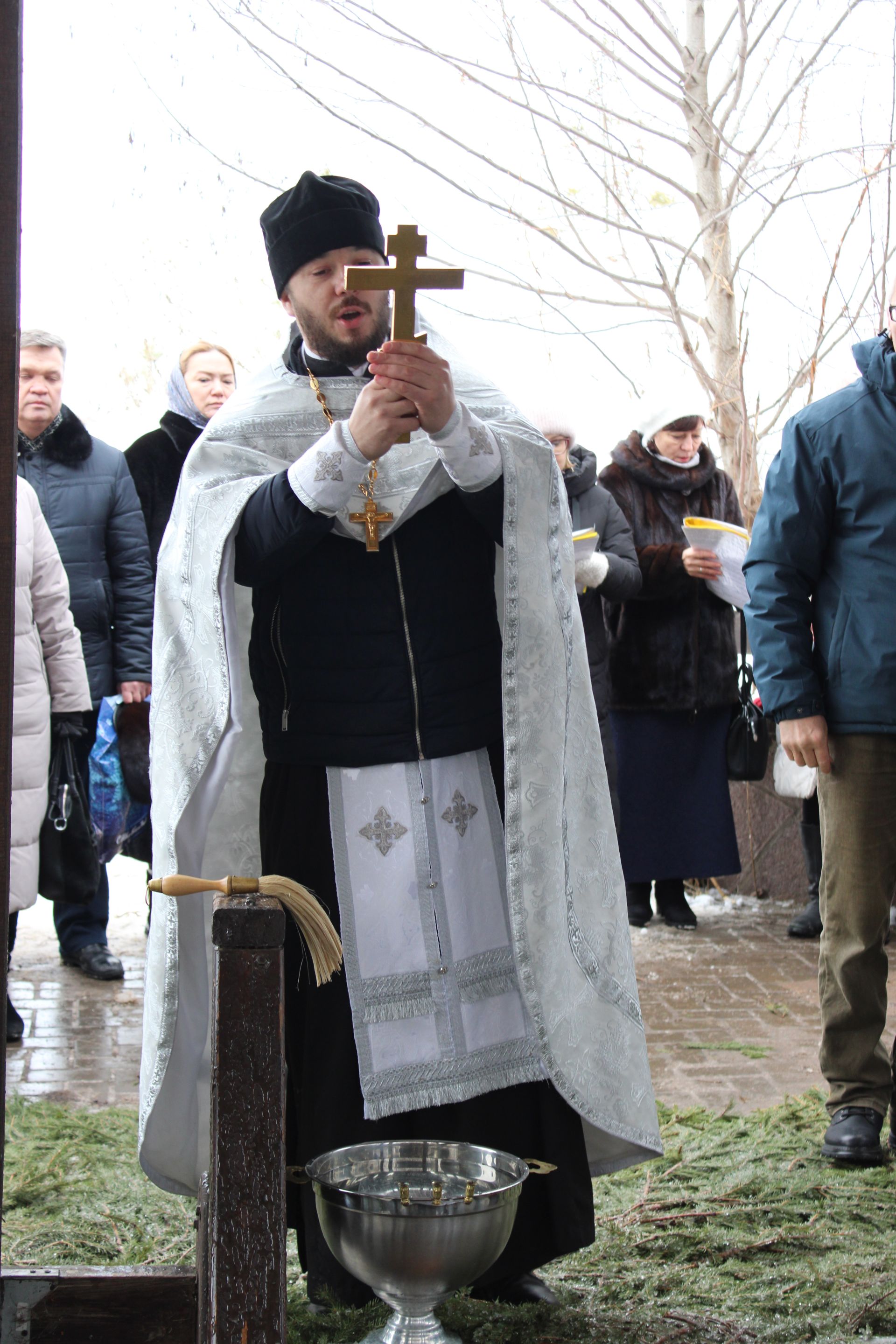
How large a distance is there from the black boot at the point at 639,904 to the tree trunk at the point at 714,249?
311 cm

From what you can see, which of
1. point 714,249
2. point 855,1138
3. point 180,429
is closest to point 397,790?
point 855,1138

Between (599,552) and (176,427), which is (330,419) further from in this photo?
(599,552)

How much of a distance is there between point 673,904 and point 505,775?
14.3 feet

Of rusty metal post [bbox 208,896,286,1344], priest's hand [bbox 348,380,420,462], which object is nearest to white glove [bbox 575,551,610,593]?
priest's hand [bbox 348,380,420,462]

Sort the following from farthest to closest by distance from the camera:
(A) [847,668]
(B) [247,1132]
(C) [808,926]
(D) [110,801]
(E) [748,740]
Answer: (C) [808,926]
(E) [748,740]
(D) [110,801]
(A) [847,668]
(B) [247,1132]

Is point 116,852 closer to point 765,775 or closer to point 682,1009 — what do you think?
point 682,1009

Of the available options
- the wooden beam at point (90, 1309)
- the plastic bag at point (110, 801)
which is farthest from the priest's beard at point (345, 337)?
the plastic bag at point (110, 801)

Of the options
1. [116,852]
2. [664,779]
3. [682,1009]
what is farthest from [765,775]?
[116,852]

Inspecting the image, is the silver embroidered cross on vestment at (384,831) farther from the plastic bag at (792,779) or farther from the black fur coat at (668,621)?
the black fur coat at (668,621)

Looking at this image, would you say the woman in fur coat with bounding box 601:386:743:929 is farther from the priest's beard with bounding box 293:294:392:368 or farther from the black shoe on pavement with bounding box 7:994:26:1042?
the priest's beard with bounding box 293:294:392:368

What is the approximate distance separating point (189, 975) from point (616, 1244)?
1.15 meters

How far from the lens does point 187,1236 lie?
3.41 metres

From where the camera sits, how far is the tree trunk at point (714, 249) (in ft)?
29.0

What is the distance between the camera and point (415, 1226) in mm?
2381
